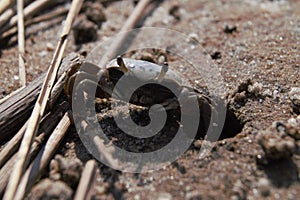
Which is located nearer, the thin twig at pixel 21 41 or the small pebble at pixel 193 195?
the small pebble at pixel 193 195

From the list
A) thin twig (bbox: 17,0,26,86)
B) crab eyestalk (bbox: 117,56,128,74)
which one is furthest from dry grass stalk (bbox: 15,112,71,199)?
thin twig (bbox: 17,0,26,86)

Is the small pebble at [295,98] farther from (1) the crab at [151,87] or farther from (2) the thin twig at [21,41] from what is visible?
(2) the thin twig at [21,41]

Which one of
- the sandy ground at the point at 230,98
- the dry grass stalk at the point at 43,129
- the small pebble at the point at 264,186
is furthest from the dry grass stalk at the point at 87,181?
the small pebble at the point at 264,186

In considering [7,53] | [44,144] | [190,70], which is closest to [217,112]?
[190,70]

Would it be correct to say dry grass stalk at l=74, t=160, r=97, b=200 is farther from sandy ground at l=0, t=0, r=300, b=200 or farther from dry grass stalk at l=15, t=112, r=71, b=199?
dry grass stalk at l=15, t=112, r=71, b=199

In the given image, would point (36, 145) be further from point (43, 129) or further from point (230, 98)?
point (230, 98)

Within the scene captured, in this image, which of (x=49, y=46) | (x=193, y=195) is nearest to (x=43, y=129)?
(x=193, y=195)
